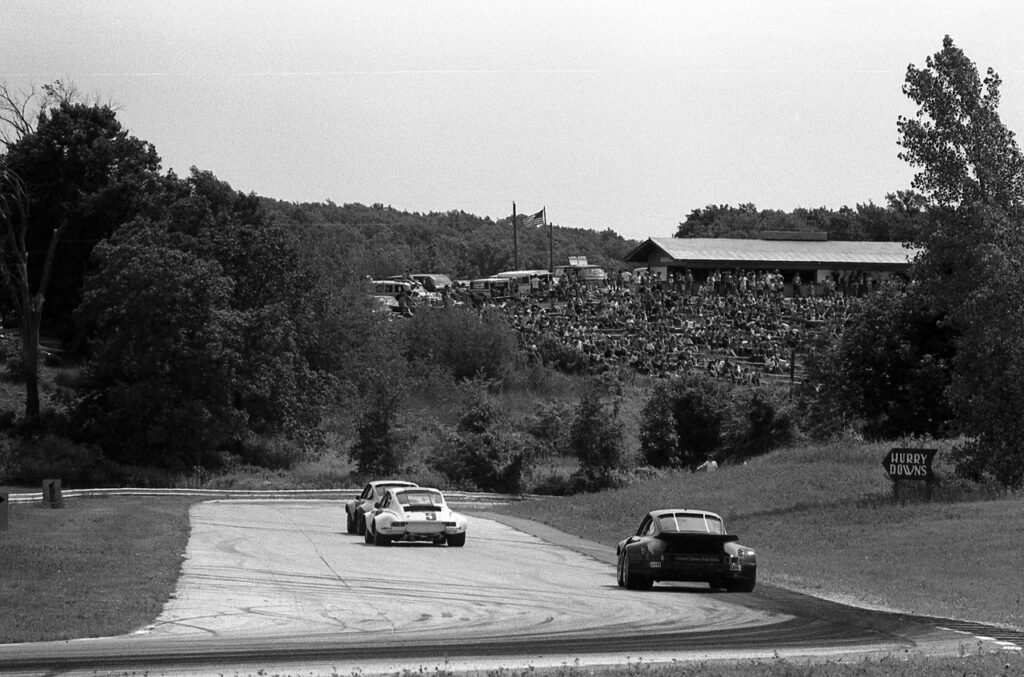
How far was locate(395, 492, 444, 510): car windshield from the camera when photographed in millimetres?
32000

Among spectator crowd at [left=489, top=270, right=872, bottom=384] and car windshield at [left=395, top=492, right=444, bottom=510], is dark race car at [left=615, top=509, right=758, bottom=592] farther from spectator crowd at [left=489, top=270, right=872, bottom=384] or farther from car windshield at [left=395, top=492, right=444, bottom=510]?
spectator crowd at [left=489, top=270, right=872, bottom=384]

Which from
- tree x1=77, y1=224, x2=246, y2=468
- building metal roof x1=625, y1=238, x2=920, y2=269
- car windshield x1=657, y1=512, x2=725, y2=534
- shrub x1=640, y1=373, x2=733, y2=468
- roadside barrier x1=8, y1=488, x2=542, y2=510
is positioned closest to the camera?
car windshield x1=657, y1=512, x2=725, y2=534

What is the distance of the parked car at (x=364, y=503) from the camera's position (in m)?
35.2

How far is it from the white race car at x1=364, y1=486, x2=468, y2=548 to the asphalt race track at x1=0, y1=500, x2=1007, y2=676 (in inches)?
124

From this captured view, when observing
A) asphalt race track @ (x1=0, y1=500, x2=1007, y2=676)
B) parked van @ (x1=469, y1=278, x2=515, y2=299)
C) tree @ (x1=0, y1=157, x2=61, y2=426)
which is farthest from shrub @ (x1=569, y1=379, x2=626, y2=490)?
parked van @ (x1=469, y1=278, x2=515, y2=299)

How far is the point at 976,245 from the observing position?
1617 inches

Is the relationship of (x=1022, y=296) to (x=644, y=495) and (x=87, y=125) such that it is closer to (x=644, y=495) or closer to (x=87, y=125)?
(x=644, y=495)

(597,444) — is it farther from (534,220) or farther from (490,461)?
(534,220)

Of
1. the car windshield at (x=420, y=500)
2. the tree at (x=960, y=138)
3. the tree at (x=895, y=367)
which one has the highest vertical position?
the tree at (x=960, y=138)

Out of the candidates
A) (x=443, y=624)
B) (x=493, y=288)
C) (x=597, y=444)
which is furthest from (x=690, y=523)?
(x=493, y=288)

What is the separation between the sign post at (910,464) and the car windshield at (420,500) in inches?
589

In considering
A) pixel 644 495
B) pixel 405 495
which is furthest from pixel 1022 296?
pixel 405 495

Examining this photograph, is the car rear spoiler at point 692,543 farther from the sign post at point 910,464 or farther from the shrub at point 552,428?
the shrub at point 552,428

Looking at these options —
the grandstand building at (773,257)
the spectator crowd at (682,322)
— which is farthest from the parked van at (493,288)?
the grandstand building at (773,257)
